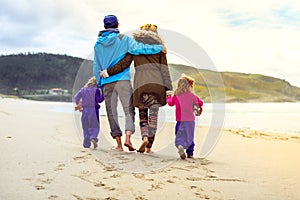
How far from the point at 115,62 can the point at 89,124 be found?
1.03m

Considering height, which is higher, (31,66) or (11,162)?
(31,66)

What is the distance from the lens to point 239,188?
3379mm

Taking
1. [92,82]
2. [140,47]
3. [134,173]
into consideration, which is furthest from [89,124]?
[134,173]

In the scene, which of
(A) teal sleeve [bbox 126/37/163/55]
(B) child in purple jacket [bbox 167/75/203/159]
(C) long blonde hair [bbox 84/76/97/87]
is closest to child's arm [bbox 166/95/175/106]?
(B) child in purple jacket [bbox 167/75/203/159]

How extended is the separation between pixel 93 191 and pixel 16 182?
2.20 ft

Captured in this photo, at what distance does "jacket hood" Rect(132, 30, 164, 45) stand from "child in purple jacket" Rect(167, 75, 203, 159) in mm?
564

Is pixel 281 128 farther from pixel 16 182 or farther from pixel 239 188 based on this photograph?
pixel 16 182

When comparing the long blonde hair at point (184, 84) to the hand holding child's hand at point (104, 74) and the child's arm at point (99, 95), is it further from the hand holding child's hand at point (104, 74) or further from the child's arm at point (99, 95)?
the child's arm at point (99, 95)

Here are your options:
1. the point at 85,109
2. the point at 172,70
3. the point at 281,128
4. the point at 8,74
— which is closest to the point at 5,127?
the point at 85,109

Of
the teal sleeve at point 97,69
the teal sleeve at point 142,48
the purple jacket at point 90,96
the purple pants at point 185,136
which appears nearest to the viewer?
the teal sleeve at point 142,48

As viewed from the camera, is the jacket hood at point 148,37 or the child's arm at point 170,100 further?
the child's arm at point 170,100

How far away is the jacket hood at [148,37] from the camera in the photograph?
4715mm

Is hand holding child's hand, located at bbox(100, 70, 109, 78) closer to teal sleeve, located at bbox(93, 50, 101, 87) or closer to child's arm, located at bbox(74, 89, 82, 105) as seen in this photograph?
teal sleeve, located at bbox(93, 50, 101, 87)

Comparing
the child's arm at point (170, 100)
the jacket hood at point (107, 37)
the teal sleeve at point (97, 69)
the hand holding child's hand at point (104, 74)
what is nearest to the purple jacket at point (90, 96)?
the teal sleeve at point (97, 69)
